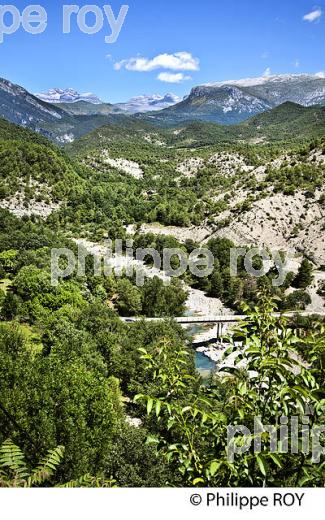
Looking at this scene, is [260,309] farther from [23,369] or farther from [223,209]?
[223,209]

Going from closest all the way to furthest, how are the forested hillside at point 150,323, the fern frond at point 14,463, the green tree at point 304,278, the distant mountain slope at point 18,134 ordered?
the forested hillside at point 150,323
the fern frond at point 14,463
the green tree at point 304,278
the distant mountain slope at point 18,134

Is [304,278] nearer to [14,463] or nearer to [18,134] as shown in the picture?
[14,463]

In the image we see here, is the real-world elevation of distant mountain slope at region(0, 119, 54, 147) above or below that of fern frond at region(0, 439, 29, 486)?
above

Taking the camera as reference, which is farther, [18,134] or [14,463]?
[18,134]

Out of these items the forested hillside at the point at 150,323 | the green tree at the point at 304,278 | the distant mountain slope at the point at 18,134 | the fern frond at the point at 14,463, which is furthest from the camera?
the distant mountain slope at the point at 18,134

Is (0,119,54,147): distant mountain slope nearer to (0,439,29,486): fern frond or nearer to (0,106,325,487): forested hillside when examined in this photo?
(0,106,325,487): forested hillside

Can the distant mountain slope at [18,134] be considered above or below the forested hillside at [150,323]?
above

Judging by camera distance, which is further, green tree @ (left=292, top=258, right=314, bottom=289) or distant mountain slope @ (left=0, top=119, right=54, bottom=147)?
distant mountain slope @ (left=0, top=119, right=54, bottom=147)

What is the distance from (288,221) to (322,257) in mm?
10215

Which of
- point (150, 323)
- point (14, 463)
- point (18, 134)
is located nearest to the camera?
point (14, 463)

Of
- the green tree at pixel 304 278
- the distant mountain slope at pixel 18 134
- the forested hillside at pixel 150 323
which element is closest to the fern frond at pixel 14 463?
the forested hillside at pixel 150 323

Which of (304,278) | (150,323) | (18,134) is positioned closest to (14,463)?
(150,323)

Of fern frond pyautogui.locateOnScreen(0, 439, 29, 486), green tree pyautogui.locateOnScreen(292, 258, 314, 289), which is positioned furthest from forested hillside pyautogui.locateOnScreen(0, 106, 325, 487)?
green tree pyautogui.locateOnScreen(292, 258, 314, 289)

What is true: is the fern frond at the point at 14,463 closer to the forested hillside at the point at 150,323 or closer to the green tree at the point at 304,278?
the forested hillside at the point at 150,323
